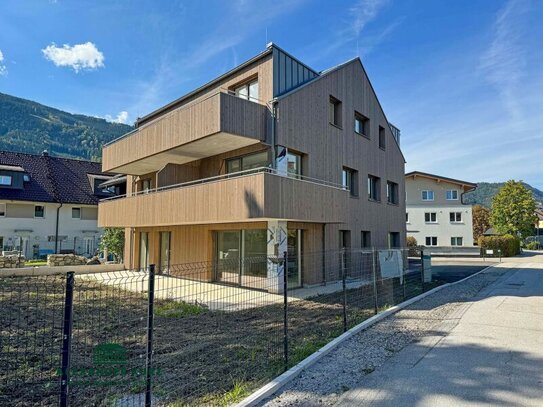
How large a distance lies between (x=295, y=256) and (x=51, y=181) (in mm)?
26176

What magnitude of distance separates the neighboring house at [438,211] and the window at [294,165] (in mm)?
25977

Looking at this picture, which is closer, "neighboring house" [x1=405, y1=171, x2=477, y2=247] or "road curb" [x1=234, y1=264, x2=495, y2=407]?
"road curb" [x1=234, y1=264, x2=495, y2=407]

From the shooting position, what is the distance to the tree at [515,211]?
4391 centimetres

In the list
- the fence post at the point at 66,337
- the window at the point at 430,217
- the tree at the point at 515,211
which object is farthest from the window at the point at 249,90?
the tree at the point at 515,211

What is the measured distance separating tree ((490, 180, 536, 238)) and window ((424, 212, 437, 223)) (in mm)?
13499

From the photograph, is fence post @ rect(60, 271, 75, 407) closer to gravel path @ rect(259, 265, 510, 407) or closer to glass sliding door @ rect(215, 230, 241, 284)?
gravel path @ rect(259, 265, 510, 407)

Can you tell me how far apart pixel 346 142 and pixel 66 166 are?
28045mm

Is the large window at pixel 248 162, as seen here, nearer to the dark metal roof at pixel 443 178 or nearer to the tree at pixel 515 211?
the dark metal roof at pixel 443 178

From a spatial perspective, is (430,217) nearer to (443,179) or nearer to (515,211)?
(443,179)

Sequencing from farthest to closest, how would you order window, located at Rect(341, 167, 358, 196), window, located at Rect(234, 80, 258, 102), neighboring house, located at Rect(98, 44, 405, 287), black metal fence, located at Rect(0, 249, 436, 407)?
1. window, located at Rect(341, 167, 358, 196)
2. window, located at Rect(234, 80, 258, 102)
3. neighboring house, located at Rect(98, 44, 405, 287)
4. black metal fence, located at Rect(0, 249, 436, 407)

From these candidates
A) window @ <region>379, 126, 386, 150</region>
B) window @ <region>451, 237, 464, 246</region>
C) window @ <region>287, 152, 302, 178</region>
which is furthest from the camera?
window @ <region>451, 237, 464, 246</region>

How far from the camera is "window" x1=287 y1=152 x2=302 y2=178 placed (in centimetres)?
1357

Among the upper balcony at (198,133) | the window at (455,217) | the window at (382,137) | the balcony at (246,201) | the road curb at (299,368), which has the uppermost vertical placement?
the window at (382,137)

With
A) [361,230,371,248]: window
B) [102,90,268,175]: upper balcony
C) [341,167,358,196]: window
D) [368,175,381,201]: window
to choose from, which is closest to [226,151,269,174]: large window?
[102,90,268,175]: upper balcony
